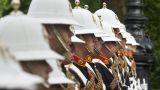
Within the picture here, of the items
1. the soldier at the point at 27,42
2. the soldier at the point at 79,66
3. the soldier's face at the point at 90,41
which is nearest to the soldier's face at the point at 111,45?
the soldier's face at the point at 90,41

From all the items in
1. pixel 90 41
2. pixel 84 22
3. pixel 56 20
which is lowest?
pixel 90 41

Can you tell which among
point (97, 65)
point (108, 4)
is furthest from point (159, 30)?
point (97, 65)

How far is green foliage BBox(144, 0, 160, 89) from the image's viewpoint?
32.0 metres

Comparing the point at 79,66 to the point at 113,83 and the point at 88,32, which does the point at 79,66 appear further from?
the point at 113,83

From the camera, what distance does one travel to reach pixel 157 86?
32.2 meters

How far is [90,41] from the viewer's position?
14.6 meters

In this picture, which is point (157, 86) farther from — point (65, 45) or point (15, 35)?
point (15, 35)

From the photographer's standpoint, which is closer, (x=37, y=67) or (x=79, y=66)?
(x=37, y=67)

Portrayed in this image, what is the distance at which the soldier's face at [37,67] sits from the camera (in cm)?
786

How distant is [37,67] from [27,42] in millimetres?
253

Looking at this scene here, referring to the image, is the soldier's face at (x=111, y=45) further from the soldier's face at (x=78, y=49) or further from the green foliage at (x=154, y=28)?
the green foliage at (x=154, y=28)

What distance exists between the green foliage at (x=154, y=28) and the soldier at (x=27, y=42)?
2384 cm

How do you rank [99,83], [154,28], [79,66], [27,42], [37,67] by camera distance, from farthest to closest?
[154,28], [99,83], [79,66], [37,67], [27,42]

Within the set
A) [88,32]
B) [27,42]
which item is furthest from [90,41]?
[27,42]
